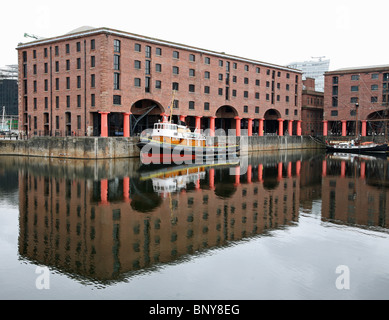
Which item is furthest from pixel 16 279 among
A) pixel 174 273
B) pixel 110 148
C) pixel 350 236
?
pixel 110 148

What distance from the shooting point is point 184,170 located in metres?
41.1

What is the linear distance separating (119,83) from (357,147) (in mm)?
49286

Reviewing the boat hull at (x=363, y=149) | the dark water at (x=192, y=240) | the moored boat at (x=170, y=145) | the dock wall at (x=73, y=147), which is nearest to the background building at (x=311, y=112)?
the boat hull at (x=363, y=149)

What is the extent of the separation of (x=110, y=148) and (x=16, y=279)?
38.4 m

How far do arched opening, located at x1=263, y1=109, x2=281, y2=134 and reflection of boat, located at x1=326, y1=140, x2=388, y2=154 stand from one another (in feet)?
45.0

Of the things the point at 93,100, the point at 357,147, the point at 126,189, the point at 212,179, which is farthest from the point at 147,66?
the point at 357,147

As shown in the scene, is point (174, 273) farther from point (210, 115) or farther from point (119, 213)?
point (210, 115)

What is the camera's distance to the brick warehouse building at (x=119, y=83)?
52.5m

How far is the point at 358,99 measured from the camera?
276 ft

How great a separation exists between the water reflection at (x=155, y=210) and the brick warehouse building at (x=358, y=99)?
49.0 meters

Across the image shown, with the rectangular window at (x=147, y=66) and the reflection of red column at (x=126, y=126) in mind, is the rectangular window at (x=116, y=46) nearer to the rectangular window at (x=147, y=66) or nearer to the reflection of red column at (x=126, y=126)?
the rectangular window at (x=147, y=66)

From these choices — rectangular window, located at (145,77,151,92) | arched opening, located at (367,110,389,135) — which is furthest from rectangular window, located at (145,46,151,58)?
arched opening, located at (367,110,389,135)

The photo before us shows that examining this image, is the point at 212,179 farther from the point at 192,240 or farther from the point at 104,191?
the point at 192,240

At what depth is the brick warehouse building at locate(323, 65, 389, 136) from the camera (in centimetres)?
8262
